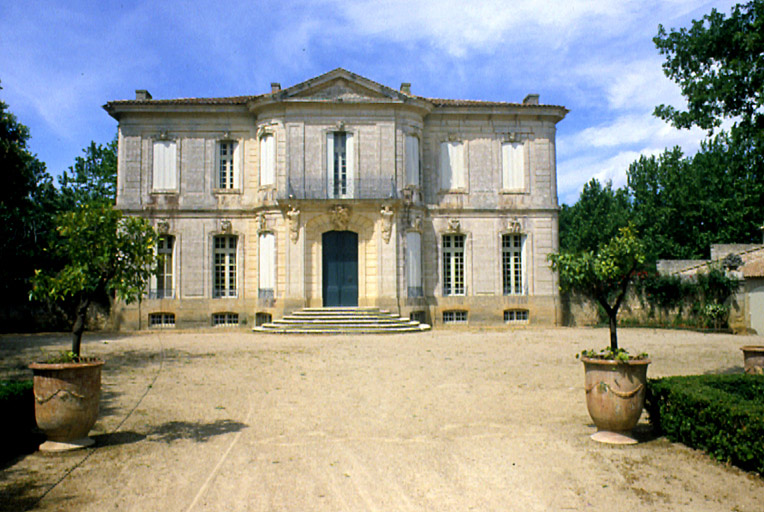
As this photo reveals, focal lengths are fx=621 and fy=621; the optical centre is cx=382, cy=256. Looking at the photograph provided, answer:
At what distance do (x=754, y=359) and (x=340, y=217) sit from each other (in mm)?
13398

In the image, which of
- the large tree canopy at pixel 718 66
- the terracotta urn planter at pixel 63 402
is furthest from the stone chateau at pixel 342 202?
the terracotta urn planter at pixel 63 402

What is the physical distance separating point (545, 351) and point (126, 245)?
381 inches

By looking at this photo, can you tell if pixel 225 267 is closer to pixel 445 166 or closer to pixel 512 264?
pixel 445 166

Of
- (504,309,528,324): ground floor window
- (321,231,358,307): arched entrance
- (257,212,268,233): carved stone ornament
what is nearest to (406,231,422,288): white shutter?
(321,231,358,307): arched entrance

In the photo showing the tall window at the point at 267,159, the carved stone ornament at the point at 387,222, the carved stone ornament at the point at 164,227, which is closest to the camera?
the carved stone ornament at the point at 387,222

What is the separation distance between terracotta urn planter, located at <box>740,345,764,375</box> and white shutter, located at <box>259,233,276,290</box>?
47.5ft

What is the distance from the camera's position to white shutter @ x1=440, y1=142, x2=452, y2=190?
2214cm

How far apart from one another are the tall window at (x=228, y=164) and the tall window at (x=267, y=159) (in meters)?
1.06

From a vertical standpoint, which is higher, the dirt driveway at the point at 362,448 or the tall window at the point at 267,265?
the tall window at the point at 267,265

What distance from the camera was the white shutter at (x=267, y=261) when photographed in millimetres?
20766

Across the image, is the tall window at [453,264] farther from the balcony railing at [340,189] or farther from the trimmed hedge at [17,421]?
the trimmed hedge at [17,421]

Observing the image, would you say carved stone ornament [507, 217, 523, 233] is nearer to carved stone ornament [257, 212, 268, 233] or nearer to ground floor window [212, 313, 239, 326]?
carved stone ornament [257, 212, 268, 233]

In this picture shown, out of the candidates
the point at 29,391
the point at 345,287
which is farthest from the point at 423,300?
the point at 29,391

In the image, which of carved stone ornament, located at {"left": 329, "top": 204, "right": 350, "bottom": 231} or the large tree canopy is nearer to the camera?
the large tree canopy
